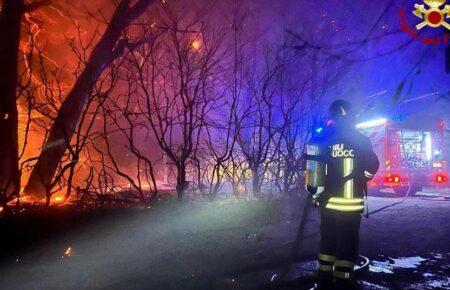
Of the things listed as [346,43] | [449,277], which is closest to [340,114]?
[449,277]

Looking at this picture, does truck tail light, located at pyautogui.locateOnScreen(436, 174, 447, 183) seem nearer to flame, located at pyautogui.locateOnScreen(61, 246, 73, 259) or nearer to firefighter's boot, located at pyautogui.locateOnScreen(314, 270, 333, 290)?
firefighter's boot, located at pyautogui.locateOnScreen(314, 270, 333, 290)

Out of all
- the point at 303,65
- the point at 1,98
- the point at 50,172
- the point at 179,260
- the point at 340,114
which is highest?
the point at 303,65

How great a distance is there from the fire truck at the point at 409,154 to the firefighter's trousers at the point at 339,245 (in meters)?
10.8

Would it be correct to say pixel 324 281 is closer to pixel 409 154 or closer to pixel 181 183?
pixel 181 183

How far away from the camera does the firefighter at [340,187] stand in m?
3.83

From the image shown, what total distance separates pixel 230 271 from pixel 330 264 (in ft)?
4.10

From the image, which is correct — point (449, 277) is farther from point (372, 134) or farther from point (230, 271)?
point (372, 134)

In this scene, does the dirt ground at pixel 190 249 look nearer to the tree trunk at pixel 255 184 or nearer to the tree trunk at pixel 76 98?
the tree trunk at pixel 255 184

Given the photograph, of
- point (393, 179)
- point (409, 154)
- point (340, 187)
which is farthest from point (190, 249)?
point (409, 154)

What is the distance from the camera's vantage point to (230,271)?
4355 mm

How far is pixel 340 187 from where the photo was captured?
4000 mm

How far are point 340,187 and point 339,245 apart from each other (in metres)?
0.66

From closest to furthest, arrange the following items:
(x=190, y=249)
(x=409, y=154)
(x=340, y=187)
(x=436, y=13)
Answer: (x=340, y=187)
(x=190, y=249)
(x=436, y=13)
(x=409, y=154)

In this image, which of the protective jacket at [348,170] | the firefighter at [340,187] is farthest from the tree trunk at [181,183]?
the protective jacket at [348,170]
